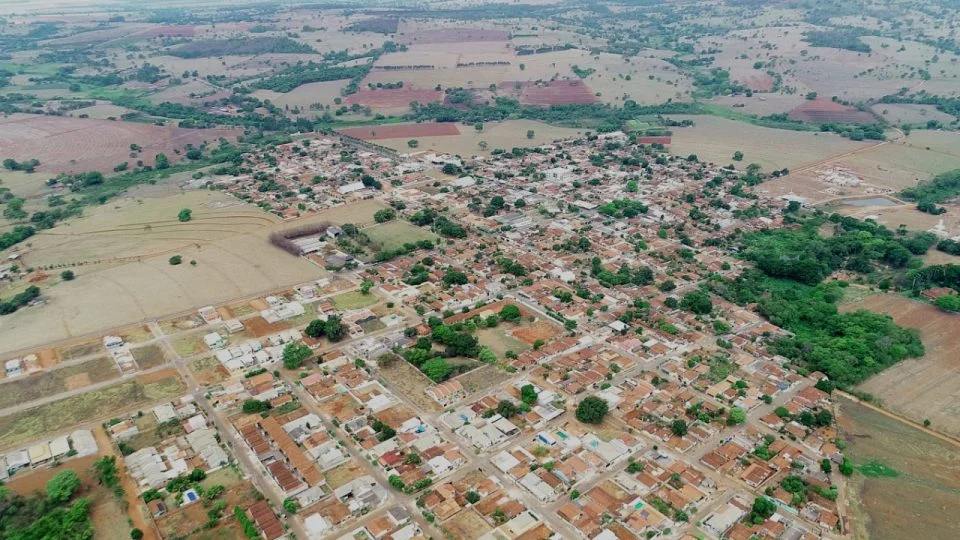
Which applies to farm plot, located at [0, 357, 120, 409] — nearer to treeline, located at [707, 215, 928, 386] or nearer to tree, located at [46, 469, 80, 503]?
tree, located at [46, 469, 80, 503]

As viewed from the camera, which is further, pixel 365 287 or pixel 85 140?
pixel 85 140

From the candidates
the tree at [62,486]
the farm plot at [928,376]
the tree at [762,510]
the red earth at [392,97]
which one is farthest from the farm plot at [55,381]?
the red earth at [392,97]

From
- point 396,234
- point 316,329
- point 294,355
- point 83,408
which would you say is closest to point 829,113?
point 396,234

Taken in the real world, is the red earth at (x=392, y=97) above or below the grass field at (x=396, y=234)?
above

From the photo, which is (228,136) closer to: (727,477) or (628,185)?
(628,185)

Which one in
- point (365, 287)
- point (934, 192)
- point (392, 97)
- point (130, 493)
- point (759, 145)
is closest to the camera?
point (130, 493)

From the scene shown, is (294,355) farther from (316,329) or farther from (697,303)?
(697,303)

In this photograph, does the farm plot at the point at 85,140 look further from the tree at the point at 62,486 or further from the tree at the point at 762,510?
the tree at the point at 762,510
